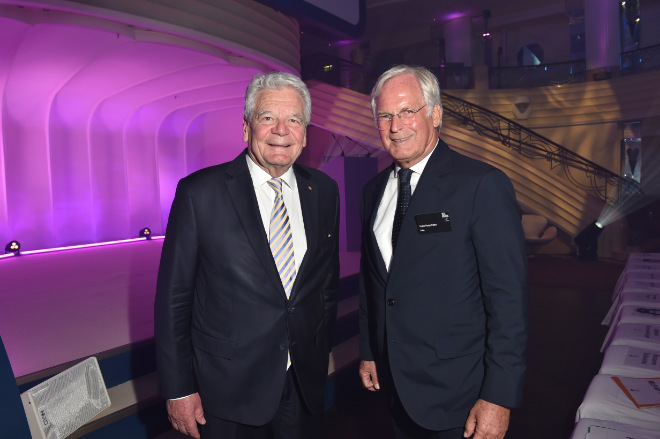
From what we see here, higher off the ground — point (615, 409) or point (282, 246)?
point (282, 246)

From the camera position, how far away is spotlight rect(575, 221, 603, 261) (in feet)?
33.9

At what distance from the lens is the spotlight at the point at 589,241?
1034cm

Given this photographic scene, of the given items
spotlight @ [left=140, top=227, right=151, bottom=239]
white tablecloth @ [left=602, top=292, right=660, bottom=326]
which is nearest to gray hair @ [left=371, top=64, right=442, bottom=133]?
white tablecloth @ [left=602, top=292, right=660, bottom=326]

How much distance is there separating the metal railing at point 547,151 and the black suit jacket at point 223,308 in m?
11.2

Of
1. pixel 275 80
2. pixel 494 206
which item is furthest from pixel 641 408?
pixel 275 80

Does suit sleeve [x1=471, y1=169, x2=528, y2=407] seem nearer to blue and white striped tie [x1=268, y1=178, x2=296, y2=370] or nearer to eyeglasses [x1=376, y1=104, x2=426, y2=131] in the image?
eyeglasses [x1=376, y1=104, x2=426, y2=131]

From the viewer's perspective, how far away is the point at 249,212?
177 cm

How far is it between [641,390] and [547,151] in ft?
37.8

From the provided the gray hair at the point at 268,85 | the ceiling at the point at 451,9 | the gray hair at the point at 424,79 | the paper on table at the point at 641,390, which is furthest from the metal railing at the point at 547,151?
the gray hair at the point at 268,85

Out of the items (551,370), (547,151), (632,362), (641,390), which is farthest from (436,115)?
(547,151)

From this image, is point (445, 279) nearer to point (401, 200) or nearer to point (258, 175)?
point (401, 200)

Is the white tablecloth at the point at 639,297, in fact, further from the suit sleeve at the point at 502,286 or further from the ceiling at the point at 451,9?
the ceiling at the point at 451,9

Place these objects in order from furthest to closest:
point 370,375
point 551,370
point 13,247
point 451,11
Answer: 1. point 451,11
2. point 13,247
3. point 551,370
4. point 370,375

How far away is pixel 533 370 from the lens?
4.24 metres
